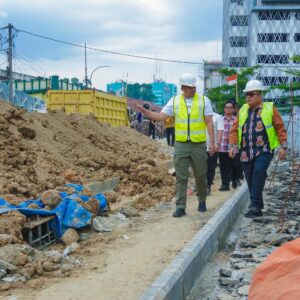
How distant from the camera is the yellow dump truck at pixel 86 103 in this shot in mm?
18859

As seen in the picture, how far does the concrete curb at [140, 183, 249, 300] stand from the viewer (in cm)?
385

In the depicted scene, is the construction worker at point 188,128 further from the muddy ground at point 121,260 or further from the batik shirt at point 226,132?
the batik shirt at point 226,132

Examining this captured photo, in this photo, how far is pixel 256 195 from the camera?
23.6ft

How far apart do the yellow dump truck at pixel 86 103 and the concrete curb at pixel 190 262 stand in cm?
1210

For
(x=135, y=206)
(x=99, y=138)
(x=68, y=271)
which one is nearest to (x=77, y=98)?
(x=99, y=138)

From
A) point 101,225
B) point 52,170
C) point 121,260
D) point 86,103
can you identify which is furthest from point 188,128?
point 86,103

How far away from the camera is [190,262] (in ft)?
15.3

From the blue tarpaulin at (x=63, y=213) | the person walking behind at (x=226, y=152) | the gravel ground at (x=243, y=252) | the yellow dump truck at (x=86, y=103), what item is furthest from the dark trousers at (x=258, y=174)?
the yellow dump truck at (x=86, y=103)

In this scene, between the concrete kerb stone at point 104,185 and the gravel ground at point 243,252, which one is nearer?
the gravel ground at point 243,252

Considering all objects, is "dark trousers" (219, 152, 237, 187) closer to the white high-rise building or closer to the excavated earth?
the excavated earth

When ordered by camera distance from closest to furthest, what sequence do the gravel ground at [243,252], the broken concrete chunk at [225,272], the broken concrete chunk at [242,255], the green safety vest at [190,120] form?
1. the gravel ground at [243,252]
2. the broken concrete chunk at [225,272]
3. the broken concrete chunk at [242,255]
4. the green safety vest at [190,120]

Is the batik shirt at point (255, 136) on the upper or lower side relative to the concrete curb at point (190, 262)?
upper

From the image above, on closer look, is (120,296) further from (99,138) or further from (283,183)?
(99,138)

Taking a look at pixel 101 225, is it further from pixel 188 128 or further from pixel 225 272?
pixel 225 272
